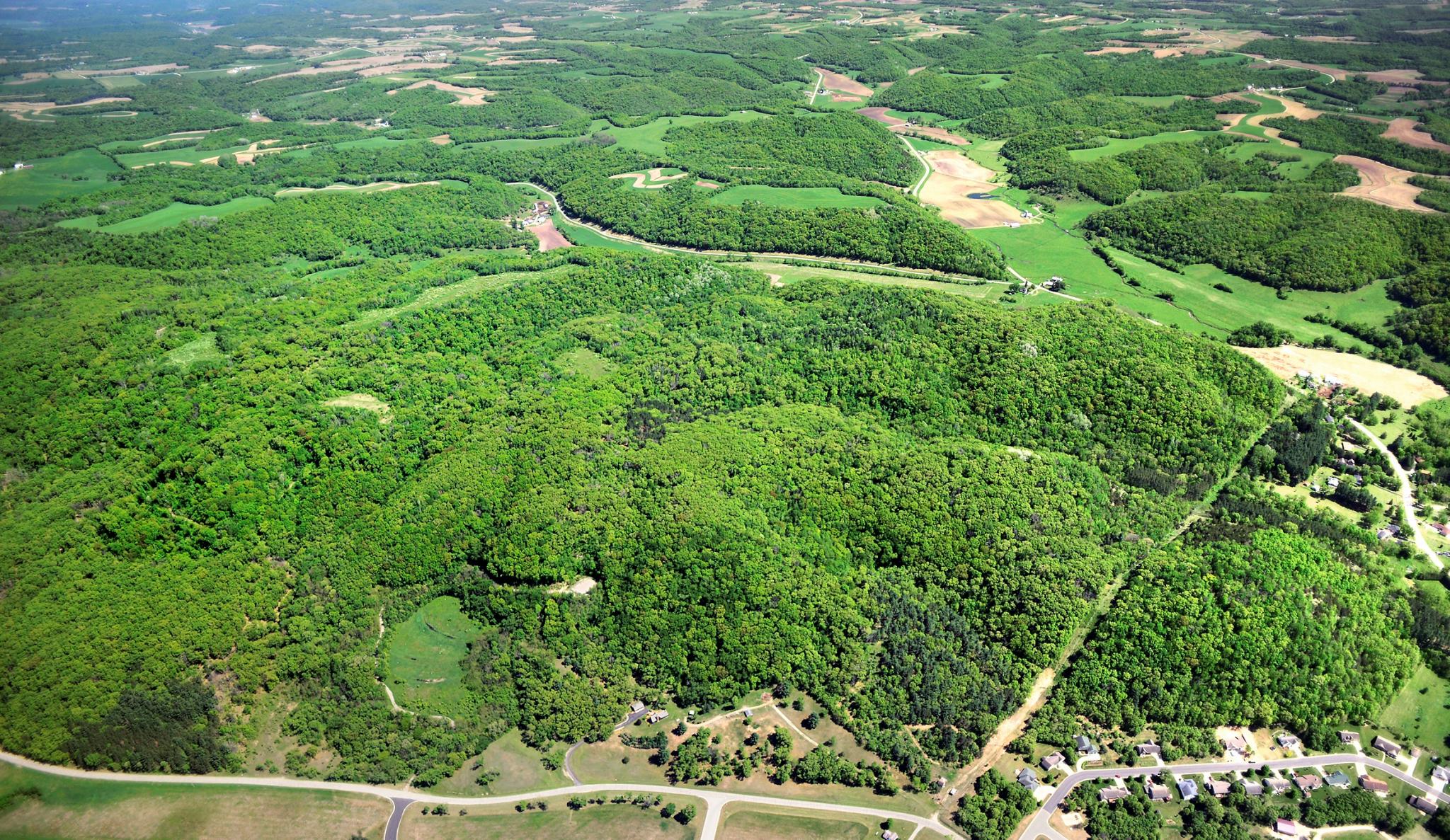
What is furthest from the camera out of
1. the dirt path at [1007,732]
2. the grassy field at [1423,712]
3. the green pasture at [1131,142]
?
the green pasture at [1131,142]

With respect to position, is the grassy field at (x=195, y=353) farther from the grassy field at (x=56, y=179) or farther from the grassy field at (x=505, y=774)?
the grassy field at (x=56, y=179)

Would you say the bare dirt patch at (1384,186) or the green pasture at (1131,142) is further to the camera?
the green pasture at (1131,142)

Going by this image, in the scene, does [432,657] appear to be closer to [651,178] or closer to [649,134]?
[651,178]

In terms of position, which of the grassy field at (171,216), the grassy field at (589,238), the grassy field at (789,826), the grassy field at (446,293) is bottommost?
the grassy field at (789,826)

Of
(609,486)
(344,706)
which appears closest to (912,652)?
(609,486)

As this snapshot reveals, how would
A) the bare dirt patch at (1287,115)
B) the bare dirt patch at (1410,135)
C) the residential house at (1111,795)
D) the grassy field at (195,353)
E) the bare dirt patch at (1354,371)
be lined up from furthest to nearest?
1. the bare dirt patch at (1287,115)
2. the bare dirt patch at (1410,135)
3. the bare dirt patch at (1354,371)
4. the grassy field at (195,353)
5. the residential house at (1111,795)

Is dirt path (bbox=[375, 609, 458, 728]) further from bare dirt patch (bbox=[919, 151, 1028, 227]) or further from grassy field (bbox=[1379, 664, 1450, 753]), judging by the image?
bare dirt patch (bbox=[919, 151, 1028, 227])

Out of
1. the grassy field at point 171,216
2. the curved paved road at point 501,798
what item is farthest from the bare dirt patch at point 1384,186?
the grassy field at point 171,216
